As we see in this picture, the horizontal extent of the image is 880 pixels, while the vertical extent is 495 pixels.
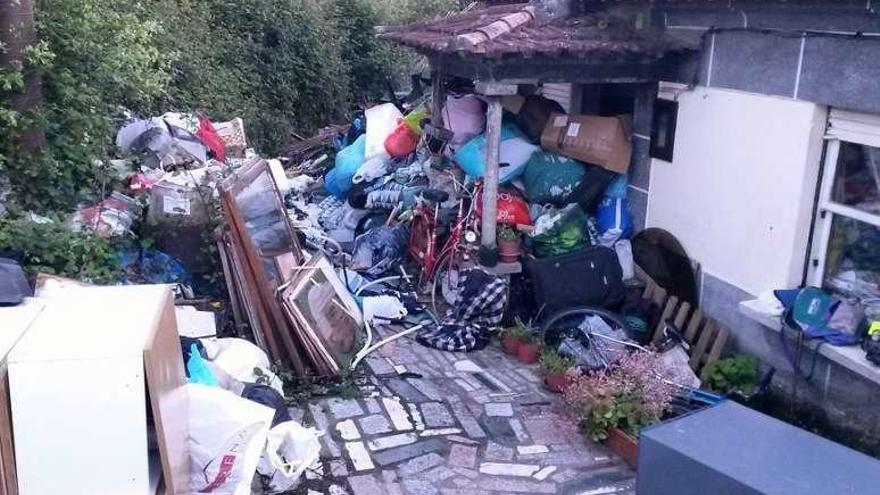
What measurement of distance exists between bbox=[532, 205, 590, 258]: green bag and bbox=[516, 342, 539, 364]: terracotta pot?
1188 millimetres

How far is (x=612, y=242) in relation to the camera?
8.39 m

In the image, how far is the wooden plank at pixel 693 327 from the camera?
733cm

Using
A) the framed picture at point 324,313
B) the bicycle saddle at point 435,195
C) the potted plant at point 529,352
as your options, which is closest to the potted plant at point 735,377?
the potted plant at point 529,352

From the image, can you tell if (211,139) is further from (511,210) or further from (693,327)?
(693,327)

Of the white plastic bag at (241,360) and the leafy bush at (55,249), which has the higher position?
the leafy bush at (55,249)

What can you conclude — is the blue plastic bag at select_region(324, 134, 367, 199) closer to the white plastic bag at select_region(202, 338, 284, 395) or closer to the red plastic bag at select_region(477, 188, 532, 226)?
the red plastic bag at select_region(477, 188, 532, 226)

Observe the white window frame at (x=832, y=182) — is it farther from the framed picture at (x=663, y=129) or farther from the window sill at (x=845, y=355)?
the framed picture at (x=663, y=129)

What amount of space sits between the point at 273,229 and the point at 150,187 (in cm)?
115

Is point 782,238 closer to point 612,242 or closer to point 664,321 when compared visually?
point 664,321

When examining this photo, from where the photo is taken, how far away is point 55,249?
571cm

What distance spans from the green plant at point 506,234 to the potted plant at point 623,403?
7.58ft

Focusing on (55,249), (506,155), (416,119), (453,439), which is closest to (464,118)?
(506,155)

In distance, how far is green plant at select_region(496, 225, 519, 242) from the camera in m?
8.20

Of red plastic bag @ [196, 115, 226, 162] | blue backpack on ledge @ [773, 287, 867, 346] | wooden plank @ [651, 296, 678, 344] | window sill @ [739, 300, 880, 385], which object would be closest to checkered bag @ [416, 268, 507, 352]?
wooden plank @ [651, 296, 678, 344]
